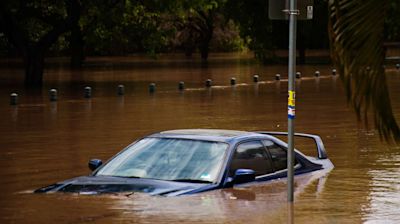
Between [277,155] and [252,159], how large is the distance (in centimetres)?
49

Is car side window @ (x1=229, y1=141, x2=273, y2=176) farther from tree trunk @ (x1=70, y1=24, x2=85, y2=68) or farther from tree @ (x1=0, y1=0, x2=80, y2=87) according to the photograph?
tree trunk @ (x1=70, y1=24, x2=85, y2=68)

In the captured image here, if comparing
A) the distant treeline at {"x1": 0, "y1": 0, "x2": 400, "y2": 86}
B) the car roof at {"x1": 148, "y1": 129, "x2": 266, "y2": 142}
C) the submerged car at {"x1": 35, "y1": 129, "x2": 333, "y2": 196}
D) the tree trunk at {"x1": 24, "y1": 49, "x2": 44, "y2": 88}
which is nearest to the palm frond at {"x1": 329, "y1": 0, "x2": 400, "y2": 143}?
the submerged car at {"x1": 35, "y1": 129, "x2": 333, "y2": 196}

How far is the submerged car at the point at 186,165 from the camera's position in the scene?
466 inches

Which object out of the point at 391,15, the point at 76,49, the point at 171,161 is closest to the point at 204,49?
the point at 76,49

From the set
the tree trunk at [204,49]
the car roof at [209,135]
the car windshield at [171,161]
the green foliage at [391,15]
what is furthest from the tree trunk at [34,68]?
the tree trunk at [204,49]

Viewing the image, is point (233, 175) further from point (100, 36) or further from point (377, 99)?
point (100, 36)

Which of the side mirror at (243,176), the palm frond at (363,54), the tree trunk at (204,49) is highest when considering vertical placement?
the palm frond at (363,54)

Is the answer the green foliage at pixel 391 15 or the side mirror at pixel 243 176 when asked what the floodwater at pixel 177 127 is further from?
the green foliage at pixel 391 15

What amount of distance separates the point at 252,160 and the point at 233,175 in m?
0.60

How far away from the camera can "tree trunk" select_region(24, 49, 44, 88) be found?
150 feet

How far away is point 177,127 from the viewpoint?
83.9ft

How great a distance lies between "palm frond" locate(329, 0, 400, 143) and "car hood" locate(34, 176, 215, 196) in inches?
215

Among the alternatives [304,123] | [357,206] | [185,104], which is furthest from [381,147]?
[185,104]

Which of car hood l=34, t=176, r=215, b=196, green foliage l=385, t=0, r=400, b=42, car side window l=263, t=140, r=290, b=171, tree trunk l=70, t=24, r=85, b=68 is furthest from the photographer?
tree trunk l=70, t=24, r=85, b=68
